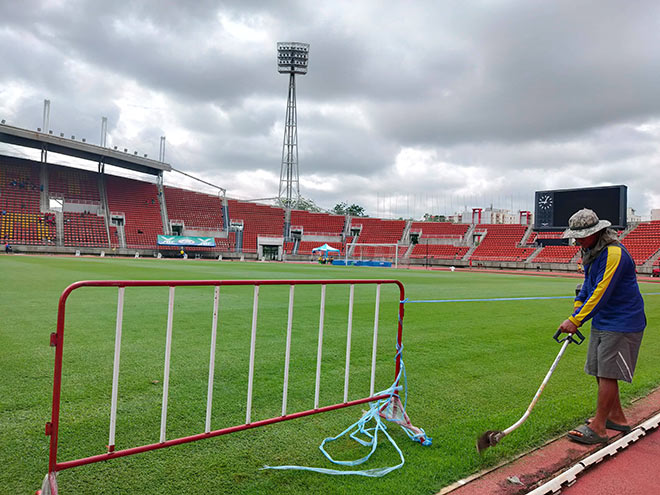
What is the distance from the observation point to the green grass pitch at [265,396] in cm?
265

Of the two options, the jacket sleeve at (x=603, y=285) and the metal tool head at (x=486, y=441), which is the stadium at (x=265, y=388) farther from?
the jacket sleeve at (x=603, y=285)

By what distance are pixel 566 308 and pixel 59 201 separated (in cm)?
5136

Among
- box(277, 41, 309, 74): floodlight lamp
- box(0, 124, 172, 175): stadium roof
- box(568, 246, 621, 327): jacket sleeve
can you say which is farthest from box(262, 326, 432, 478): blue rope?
box(277, 41, 309, 74): floodlight lamp

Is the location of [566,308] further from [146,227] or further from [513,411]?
[146,227]

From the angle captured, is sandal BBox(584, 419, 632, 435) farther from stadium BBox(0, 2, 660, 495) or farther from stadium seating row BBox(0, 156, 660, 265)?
stadium seating row BBox(0, 156, 660, 265)

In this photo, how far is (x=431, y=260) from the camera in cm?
5153

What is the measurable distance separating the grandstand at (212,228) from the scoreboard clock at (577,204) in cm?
1126

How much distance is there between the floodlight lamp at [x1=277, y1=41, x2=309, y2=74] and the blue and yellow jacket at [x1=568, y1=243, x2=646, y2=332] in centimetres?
6045

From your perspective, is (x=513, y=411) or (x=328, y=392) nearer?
(x=513, y=411)

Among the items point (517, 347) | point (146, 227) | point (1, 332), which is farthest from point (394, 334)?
point (146, 227)

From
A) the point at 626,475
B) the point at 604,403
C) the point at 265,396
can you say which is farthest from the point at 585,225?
the point at 265,396

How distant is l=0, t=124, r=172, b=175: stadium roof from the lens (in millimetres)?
42500

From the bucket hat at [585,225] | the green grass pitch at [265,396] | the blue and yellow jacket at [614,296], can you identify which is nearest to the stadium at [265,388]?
the green grass pitch at [265,396]

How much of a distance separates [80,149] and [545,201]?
46616mm
